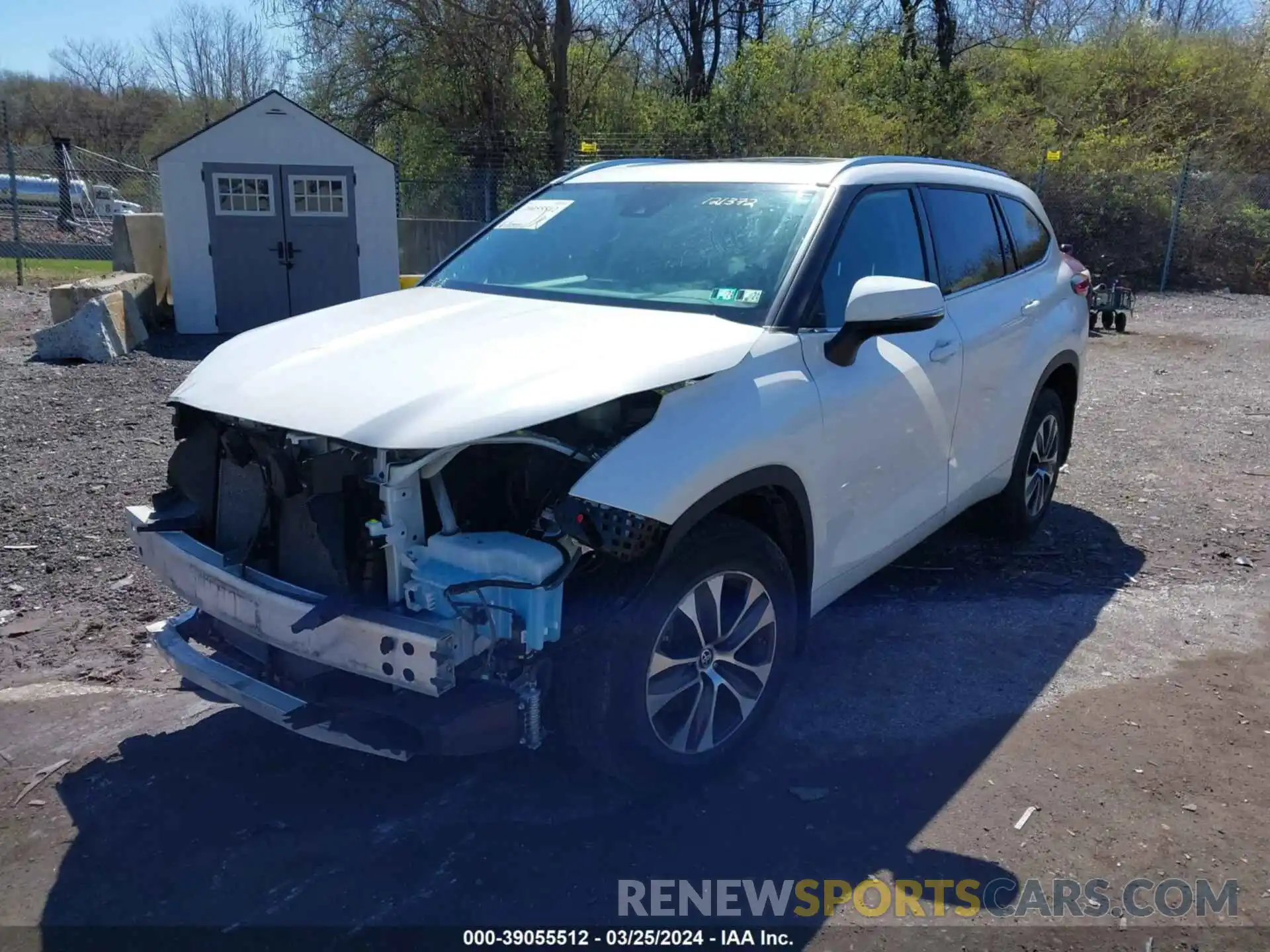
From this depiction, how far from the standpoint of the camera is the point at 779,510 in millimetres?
3412

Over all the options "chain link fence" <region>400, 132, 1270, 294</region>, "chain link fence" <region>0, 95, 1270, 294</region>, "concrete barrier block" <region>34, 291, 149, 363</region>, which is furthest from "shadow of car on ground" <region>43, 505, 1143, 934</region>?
"chain link fence" <region>400, 132, 1270, 294</region>

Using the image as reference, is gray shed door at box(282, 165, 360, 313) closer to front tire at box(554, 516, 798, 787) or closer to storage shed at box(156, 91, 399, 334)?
storage shed at box(156, 91, 399, 334)

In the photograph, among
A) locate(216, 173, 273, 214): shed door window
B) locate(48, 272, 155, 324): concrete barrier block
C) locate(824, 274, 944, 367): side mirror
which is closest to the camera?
locate(824, 274, 944, 367): side mirror

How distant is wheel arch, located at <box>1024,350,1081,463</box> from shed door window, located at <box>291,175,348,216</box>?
1038cm

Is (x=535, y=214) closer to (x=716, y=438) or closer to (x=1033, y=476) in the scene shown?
(x=716, y=438)

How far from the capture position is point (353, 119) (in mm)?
22297

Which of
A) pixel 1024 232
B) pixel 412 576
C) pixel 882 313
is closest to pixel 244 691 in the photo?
pixel 412 576

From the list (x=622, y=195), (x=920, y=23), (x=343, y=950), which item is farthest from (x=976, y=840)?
(x=920, y=23)

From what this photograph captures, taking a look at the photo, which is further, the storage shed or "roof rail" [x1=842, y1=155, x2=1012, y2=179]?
the storage shed

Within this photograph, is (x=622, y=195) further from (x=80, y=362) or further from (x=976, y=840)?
(x=80, y=362)

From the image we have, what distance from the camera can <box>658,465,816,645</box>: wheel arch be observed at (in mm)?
3035

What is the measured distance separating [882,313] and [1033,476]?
2606 mm

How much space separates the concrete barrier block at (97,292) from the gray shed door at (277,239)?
0.85 meters

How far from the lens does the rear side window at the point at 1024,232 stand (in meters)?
5.29
